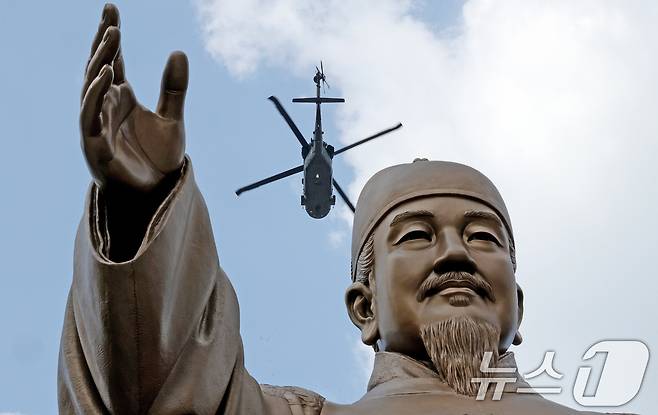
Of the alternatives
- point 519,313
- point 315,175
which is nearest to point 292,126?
point 315,175

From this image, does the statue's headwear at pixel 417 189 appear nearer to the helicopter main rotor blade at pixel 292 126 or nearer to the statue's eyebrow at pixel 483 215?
the statue's eyebrow at pixel 483 215

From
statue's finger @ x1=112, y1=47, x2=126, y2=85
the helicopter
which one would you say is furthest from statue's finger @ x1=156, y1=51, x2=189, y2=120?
the helicopter

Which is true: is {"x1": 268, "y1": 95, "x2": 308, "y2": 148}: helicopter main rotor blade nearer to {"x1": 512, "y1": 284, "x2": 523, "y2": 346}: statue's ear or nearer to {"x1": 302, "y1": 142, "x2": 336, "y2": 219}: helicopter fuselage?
{"x1": 302, "y1": 142, "x2": 336, "y2": 219}: helicopter fuselage

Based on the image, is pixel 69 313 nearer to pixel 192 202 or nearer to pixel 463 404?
pixel 192 202

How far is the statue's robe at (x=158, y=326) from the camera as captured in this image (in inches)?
214

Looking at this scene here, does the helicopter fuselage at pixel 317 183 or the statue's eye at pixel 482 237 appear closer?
the statue's eye at pixel 482 237

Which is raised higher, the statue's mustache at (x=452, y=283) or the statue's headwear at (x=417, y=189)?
the statue's headwear at (x=417, y=189)

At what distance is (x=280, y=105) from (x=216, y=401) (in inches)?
1222

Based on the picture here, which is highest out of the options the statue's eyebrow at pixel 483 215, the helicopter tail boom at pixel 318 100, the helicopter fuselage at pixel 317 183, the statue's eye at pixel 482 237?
the helicopter tail boom at pixel 318 100

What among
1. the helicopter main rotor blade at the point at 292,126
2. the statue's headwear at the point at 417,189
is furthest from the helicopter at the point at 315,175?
the statue's headwear at the point at 417,189

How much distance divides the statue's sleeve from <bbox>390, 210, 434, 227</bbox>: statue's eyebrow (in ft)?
4.61

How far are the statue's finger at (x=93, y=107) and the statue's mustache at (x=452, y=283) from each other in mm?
2164

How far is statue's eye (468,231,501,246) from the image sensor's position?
6.98 m

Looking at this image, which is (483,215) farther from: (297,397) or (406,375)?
(297,397)
